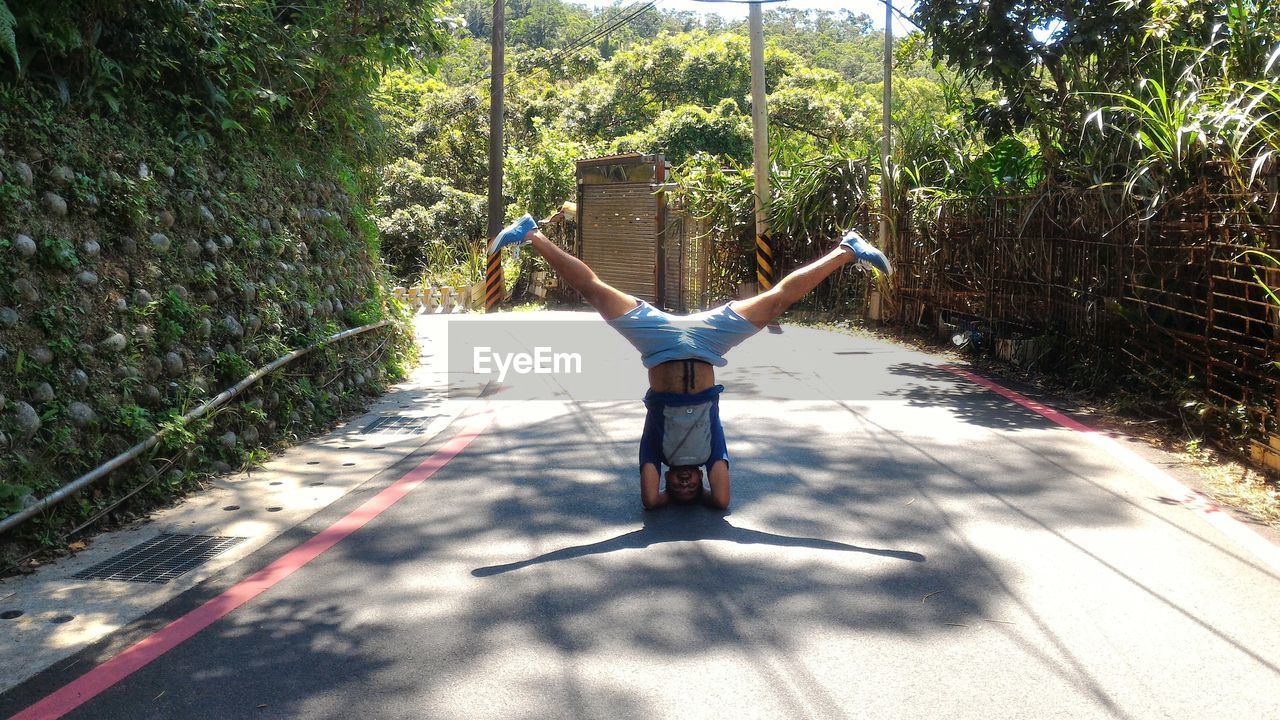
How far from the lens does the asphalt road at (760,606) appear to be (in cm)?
409

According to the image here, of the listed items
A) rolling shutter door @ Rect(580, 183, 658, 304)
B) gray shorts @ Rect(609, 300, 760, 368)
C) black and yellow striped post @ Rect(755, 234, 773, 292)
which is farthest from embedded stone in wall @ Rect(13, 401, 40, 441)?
rolling shutter door @ Rect(580, 183, 658, 304)

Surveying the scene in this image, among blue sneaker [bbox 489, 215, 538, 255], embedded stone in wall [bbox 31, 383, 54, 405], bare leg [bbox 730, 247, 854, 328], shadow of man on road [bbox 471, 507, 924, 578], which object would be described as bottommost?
shadow of man on road [bbox 471, 507, 924, 578]

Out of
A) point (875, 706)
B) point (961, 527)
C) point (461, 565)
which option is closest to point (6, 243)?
point (461, 565)

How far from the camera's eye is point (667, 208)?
24.3 m

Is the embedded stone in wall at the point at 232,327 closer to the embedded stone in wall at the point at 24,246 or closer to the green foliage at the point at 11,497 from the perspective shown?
the embedded stone in wall at the point at 24,246

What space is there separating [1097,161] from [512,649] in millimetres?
8770

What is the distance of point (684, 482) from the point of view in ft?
21.7

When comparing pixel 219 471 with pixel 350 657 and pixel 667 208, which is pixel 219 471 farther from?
pixel 667 208

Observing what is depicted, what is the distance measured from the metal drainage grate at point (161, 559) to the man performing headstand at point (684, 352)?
2301 millimetres

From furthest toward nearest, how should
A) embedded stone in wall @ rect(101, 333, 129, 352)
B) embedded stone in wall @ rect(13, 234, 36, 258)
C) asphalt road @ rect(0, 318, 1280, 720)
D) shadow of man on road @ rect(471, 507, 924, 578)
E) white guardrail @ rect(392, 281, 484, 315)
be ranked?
white guardrail @ rect(392, 281, 484, 315) → embedded stone in wall @ rect(101, 333, 129, 352) → embedded stone in wall @ rect(13, 234, 36, 258) → shadow of man on road @ rect(471, 507, 924, 578) → asphalt road @ rect(0, 318, 1280, 720)

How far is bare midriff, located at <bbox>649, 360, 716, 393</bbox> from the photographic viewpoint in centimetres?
647

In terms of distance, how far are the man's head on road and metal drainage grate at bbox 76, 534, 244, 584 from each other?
8.20ft

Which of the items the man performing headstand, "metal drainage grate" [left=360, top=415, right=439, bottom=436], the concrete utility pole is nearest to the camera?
the man performing headstand

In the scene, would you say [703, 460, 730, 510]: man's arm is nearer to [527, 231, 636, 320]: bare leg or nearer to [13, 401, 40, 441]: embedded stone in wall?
[527, 231, 636, 320]: bare leg
